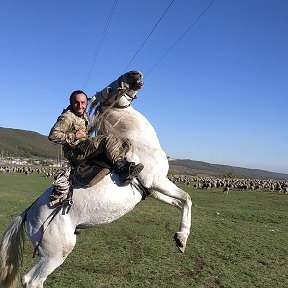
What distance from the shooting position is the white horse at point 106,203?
423 cm

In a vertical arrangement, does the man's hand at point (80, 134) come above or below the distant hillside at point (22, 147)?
below

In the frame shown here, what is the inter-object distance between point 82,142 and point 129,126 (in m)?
0.52

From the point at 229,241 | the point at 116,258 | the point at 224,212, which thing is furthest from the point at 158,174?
→ the point at 224,212

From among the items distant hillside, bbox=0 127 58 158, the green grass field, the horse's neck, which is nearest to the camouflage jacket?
the horse's neck

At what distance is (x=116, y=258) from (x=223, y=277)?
8.24 feet

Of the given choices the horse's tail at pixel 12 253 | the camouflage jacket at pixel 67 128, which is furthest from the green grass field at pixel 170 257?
the camouflage jacket at pixel 67 128

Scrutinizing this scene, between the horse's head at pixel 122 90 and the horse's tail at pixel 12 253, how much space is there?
1.52 metres

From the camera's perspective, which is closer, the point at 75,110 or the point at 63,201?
the point at 63,201

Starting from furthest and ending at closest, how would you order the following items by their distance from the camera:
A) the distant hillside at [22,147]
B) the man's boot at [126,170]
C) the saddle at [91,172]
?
the distant hillside at [22,147] → the saddle at [91,172] → the man's boot at [126,170]

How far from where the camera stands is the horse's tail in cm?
454

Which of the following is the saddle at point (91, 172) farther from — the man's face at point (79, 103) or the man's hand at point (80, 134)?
the man's face at point (79, 103)

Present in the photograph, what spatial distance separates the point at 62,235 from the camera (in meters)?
4.24

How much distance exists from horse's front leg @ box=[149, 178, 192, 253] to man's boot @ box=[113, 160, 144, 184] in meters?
0.27

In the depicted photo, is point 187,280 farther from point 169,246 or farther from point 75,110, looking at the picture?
point 75,110
